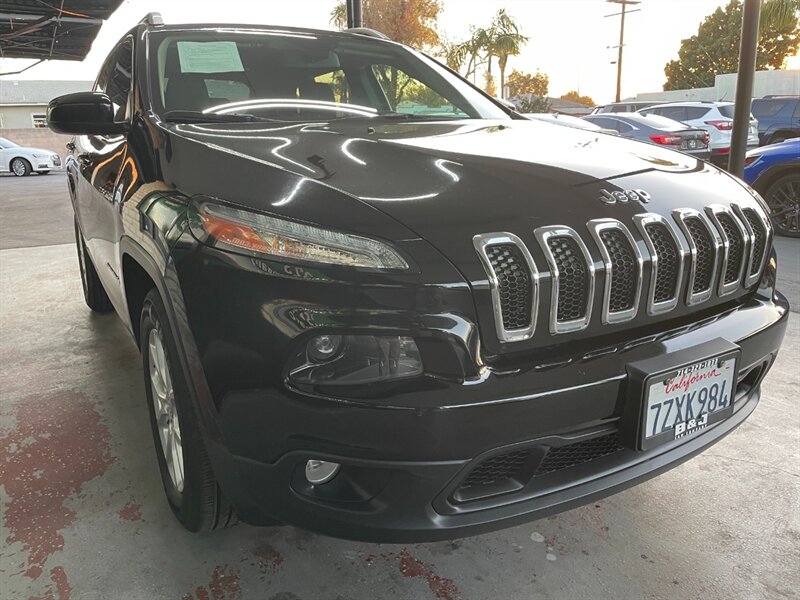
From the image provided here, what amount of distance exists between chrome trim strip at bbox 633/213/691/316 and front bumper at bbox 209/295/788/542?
4.3 inches

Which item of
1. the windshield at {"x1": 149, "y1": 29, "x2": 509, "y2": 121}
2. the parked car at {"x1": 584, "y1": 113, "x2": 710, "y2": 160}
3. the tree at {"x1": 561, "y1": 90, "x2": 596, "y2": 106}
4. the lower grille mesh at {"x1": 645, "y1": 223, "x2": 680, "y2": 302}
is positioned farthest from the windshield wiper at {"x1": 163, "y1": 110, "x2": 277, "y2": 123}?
the tree at {"x1": 561, "y1": 90, "x2": 596, "y2": 106}

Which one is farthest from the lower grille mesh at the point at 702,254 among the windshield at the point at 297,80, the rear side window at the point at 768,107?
the rear side window at the point at 768,107

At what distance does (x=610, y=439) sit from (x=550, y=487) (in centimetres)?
20

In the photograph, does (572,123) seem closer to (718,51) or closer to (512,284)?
(512,284)

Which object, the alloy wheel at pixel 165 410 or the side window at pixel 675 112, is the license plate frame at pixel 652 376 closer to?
the alloy wheel at pixel 165 410

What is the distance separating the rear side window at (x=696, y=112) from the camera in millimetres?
13031

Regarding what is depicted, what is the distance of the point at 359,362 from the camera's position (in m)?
1.29

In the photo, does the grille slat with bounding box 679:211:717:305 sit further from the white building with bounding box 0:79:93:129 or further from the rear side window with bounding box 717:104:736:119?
the white building with bounding box 0:79:93:129

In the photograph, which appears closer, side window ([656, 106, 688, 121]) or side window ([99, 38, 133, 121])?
side window ([99, 38, 133, 121])

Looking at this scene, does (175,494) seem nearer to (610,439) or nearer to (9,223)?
(610,439)

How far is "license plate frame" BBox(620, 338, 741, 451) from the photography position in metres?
1.43

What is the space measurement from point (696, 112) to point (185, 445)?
45.9 feet

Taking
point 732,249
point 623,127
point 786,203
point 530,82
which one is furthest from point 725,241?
point 530,82

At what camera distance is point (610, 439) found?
1.53m
